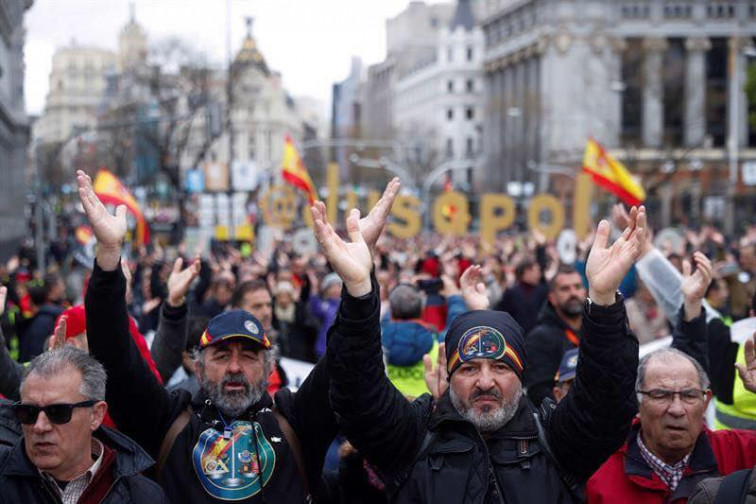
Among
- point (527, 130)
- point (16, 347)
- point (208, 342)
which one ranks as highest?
point (527, 130)

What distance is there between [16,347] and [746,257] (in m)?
6.86

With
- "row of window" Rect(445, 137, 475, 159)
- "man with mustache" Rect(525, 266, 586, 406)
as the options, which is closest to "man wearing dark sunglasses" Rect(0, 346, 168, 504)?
"man with mustache" Rect(525, 266, 586, 406)

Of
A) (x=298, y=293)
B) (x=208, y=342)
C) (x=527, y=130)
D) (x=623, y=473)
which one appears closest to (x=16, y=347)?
(x=298, y=293)

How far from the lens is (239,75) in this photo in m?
45.2

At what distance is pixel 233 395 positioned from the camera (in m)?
4.27

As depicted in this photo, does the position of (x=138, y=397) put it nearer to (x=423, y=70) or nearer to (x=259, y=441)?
(x=259, y=441)

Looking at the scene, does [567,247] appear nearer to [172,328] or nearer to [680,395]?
[172,328]

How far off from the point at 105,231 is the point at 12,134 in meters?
45.2

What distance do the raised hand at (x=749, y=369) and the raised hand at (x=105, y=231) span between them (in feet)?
7.63

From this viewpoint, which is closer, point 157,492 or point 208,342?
point 157,492

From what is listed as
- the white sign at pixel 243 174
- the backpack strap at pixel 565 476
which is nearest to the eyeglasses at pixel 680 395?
the backpack strap at pixel 565 476

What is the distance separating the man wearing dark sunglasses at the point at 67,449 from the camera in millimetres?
3596

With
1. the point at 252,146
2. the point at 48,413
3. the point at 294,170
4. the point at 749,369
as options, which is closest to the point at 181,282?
the point at 48,413

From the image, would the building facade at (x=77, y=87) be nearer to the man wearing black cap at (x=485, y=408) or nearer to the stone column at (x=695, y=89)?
the stone column at (x=695, y=89)
